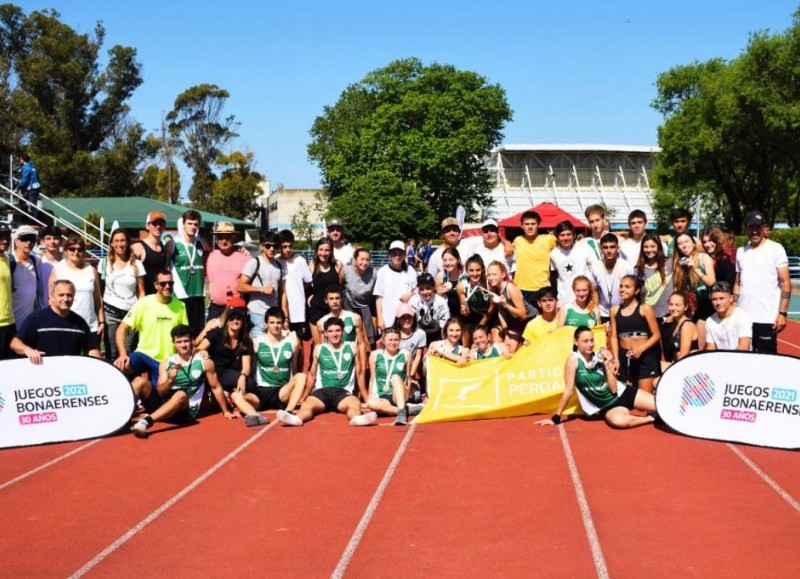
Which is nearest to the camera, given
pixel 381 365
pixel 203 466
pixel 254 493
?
pixel 254 493

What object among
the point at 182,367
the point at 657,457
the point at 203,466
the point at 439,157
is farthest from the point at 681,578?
the point at 439,157

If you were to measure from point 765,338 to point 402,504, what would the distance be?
409 centimetres

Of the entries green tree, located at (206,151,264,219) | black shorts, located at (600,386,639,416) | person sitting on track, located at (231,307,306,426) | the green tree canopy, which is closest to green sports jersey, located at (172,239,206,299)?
person sitting on track, located at (231,307,306,426)

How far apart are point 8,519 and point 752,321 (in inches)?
249

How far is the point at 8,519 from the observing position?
5.94 m

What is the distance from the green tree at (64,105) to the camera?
163 feet

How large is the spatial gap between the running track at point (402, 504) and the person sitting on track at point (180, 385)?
1.08 ft

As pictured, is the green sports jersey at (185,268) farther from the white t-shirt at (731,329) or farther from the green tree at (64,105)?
the green tree at (64,105)

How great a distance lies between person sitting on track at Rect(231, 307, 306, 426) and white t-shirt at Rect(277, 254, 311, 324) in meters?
0.61

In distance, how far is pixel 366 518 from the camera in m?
5.83

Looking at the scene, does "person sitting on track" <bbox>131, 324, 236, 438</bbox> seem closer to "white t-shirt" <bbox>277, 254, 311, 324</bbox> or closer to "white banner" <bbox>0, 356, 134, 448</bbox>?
"white banner" <bbox>0, 356, 134, 448</bbox>

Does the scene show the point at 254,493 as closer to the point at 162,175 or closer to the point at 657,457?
the point at 657,457

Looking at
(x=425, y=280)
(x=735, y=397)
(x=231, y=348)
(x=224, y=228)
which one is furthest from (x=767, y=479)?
(x=224, y=228)

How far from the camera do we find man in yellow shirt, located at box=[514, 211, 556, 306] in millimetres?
9641
